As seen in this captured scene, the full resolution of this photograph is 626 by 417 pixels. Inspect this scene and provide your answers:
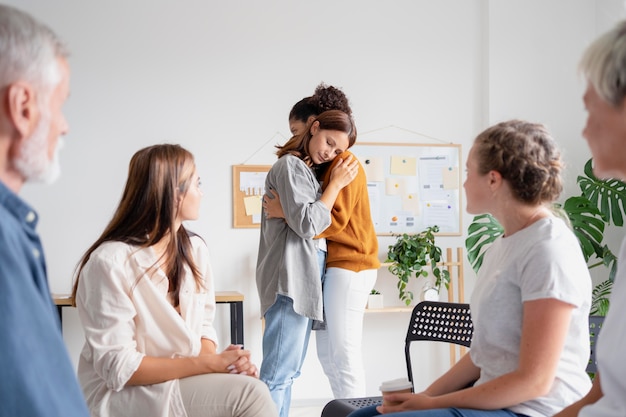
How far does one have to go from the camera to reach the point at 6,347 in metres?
0.93

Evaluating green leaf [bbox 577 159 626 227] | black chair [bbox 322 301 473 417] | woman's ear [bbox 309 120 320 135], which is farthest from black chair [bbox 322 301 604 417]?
green leaf [bbox 577 159 626 227]

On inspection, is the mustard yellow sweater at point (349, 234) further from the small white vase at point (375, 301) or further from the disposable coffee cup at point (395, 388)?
the small white vase at point (375, 301)

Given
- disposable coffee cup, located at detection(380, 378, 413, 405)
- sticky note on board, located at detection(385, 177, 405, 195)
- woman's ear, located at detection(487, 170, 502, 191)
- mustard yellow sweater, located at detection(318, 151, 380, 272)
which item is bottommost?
disposable coffee cup, located at detection(380, 378, 413, 405)

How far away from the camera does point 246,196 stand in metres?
4.47

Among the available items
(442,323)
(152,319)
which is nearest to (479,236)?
(442,323)

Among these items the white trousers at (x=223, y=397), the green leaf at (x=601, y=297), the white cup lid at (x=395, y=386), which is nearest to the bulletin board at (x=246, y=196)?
the green leaf at (x=601, y=297)

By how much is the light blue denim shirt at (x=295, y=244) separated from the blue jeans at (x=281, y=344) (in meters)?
0.04

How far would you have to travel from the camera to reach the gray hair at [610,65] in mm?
1128

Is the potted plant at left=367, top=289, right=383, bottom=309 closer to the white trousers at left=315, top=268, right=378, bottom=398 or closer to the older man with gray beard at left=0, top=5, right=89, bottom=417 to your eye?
the white trousers at left=315, top=268, right=378, bottom=398

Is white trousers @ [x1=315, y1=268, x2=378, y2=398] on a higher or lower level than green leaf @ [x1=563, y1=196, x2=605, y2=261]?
lower

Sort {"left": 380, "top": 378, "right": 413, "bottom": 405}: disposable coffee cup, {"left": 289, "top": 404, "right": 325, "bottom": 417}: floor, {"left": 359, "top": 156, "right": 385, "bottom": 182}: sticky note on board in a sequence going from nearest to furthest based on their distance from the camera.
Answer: {"left": 380, "top": 378, "right": 413, "bottom": 405}: disposable coffee cup, {"left": 289, "top": 404, "right": 325, "bottom": 417}: floor, {"left": 359, "top": 156, "right": 385, "bottom": 182}: sticky note on board

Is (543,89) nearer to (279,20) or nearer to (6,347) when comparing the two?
(279,20)

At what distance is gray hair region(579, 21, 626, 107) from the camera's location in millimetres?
1128

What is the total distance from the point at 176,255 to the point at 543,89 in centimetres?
348
